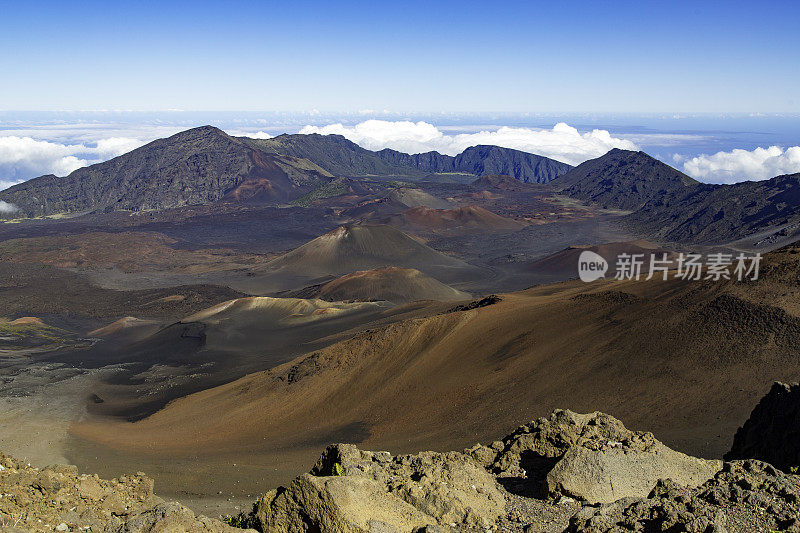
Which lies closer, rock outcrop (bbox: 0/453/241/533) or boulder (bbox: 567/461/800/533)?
boulder (bbox: 567/461/800/533)

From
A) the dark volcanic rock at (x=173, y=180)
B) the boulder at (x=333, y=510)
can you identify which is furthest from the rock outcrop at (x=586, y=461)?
the dark volcanic rock at (x=173, y=180)

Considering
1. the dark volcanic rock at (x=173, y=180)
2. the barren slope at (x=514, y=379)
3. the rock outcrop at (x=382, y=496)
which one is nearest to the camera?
the rock outcrop at (x=382, y=496)

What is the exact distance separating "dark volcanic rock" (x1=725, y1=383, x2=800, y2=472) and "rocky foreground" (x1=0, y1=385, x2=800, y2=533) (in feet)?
0.44

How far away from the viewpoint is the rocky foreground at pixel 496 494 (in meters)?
7.78

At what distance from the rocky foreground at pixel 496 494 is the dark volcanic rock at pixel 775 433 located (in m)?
0.13

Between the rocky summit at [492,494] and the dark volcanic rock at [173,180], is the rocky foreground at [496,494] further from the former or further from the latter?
the dark volcanic rock at [173,180]

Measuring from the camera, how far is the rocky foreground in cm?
778

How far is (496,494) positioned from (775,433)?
316 inches

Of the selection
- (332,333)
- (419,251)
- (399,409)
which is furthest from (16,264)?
(399,409)

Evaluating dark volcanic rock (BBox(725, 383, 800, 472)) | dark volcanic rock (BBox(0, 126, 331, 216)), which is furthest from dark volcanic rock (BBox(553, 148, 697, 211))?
dark volcanic rock (BBox(725, 383, 800, 472))

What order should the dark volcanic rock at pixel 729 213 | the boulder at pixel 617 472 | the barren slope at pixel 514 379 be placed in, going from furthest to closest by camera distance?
the dark volcanic rock at pixel 729 213 → the barren slope at pixel 514 379 → the boulder at pixel 617 472

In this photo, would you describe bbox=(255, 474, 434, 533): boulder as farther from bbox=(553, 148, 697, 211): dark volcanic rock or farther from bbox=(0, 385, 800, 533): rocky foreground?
bbox=(553, 148, 697, 211): dark volcanic rock

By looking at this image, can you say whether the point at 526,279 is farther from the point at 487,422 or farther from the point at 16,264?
the point at 16,264

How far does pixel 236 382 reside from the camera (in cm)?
3150
